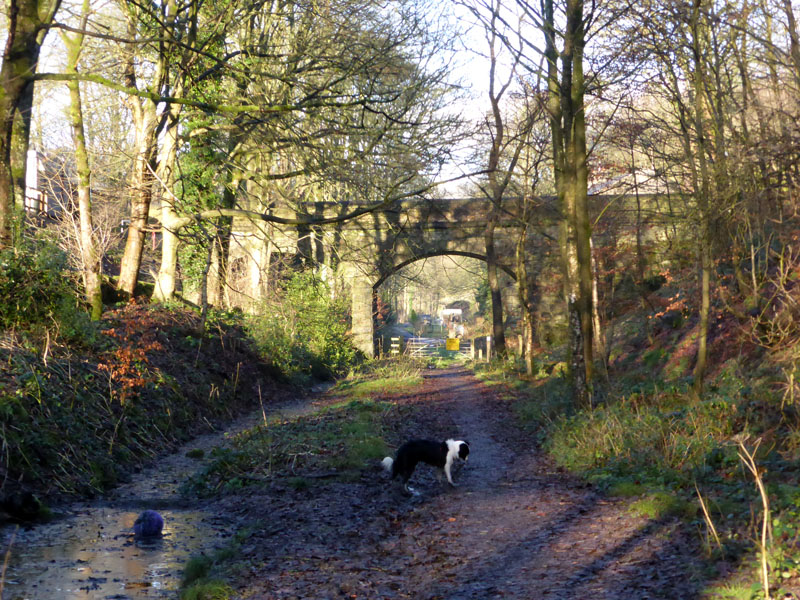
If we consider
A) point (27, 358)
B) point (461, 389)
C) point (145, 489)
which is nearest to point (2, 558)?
point (145, 489)

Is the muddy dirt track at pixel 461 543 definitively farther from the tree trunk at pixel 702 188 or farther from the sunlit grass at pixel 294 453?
the tree trunk at pixel 702 188

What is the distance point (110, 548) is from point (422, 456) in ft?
13.0

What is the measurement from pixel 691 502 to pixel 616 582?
212 cm

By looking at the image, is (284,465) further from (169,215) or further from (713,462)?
(169,215)

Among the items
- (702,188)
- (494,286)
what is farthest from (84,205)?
(494,286)

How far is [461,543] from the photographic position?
23.3 feet

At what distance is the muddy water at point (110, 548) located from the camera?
19.3 ft

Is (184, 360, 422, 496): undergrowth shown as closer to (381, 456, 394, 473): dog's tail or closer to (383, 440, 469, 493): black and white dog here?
(381, 456, 394, 473): dog's tail

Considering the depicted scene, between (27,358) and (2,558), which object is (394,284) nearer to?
(27,358)

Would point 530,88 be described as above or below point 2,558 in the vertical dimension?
above

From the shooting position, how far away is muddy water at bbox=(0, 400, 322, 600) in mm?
5883

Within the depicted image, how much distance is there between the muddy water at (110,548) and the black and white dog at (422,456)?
2.31m

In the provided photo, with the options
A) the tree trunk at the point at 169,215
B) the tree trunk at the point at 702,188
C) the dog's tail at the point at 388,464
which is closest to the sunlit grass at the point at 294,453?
the dog's tail at the point at 388,464

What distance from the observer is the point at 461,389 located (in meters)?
23.2
